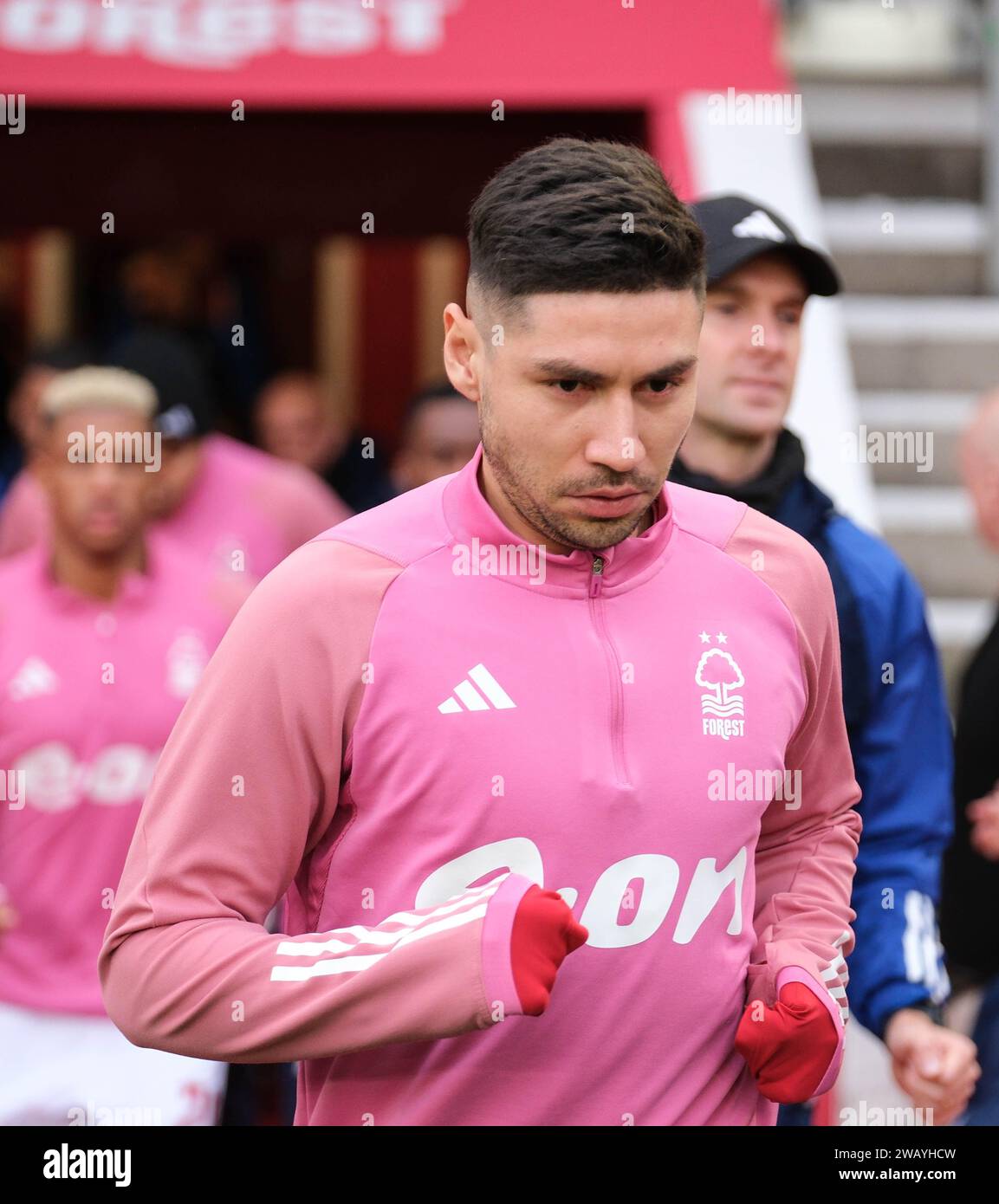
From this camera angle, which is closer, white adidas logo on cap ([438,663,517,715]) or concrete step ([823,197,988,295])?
white adidas logo on cap ([438,663,517,715])

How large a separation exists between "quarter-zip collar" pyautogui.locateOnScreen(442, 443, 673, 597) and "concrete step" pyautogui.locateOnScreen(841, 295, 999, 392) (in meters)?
5.15

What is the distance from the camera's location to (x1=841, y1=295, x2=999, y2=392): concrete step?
7328 millimetres

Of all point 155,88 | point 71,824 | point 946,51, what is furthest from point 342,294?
point 71,824

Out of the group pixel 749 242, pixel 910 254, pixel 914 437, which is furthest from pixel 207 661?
pixel 910 254

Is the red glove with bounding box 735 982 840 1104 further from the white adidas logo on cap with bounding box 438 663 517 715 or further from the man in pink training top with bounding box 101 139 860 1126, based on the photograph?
the white adidas logo on cap with bounding box 438 663 517 715

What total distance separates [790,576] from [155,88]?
4.47 meters

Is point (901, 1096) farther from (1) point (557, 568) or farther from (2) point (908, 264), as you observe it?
(2) point (908, 264)

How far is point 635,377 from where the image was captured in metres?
2.25

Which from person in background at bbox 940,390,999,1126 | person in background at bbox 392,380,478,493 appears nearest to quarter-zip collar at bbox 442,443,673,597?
person in background at bbox 940,390,999,1126

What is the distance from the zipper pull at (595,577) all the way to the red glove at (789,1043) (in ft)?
1.77

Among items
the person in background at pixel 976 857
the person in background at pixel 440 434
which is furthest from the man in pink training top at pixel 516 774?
the person in background at pixel 440 434

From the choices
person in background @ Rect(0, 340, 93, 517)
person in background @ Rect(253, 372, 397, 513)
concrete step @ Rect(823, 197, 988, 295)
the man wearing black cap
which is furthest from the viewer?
person in background @ Rect(253, 372, 397, 513)

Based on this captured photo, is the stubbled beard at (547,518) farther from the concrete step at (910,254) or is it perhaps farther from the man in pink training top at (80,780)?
the concrete step at (910,254)

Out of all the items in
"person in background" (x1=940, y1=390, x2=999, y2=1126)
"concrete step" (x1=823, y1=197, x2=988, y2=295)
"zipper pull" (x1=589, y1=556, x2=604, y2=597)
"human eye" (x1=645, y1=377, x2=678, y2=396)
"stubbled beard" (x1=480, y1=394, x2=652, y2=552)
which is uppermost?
"concrete step" (x1=823, y1=197, x2=988, y2=295)
